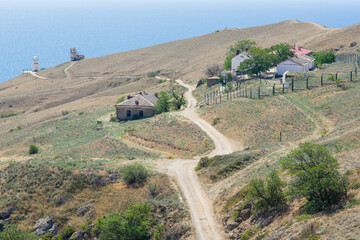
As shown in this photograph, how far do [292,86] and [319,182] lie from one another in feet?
147

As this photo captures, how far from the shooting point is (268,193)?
27844 millimetres

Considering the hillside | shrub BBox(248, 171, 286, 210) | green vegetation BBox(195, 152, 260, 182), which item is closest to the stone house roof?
the hillside

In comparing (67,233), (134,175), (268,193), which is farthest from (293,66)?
(67,233)

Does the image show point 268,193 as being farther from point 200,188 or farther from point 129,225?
point 200,188

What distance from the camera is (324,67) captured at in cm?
8250

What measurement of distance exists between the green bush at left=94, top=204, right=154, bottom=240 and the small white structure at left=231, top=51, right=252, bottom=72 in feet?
202

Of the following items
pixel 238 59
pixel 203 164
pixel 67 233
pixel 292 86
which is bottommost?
pixel 67 233

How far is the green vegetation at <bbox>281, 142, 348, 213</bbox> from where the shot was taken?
2427cm

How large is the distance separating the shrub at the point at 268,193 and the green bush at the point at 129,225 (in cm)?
754

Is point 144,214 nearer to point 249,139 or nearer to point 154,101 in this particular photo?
point 249,139

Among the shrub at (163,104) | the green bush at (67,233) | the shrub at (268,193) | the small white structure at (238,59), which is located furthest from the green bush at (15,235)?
the small white structure at (238,59)

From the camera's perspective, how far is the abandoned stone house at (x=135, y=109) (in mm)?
72688

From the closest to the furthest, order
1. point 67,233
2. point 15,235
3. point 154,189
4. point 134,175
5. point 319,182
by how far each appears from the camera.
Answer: point 319,182 → point 15,235 → point 67,233 → point 154,189 → point 134,175

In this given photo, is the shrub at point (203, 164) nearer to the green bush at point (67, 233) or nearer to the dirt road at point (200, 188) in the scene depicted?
the dirt road at point (200, 188)
